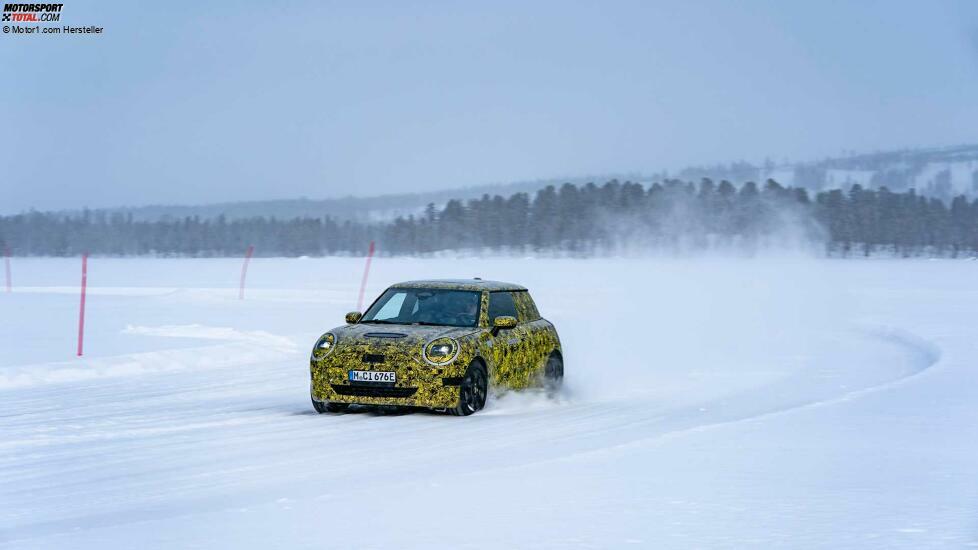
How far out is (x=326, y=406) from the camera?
46.6 ft

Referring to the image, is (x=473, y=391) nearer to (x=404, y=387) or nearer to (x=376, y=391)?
(x=404, y=387)

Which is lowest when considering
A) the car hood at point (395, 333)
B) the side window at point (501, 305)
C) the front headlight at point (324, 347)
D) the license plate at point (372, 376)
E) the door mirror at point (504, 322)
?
the license plate at point (372, 376)

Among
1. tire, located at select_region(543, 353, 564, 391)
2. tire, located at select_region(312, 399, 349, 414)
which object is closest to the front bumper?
tire, located at select_region(312, 399, 349, 414)

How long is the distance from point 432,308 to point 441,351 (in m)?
1.52

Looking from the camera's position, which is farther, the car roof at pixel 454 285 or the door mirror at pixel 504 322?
the car roof at pixel 454 285

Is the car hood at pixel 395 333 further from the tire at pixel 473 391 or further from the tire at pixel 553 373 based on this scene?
the tire at pixel 553 373

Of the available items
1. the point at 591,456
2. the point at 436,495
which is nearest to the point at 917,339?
the point at 591,456

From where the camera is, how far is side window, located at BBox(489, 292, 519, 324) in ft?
49.2

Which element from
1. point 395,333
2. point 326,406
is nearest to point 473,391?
point 395,333

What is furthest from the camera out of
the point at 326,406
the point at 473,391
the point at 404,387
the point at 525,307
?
the point at 525,307

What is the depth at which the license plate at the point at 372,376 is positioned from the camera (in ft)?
44.3

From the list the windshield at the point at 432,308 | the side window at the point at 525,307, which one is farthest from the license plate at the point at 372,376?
the side window at the point at 525,307

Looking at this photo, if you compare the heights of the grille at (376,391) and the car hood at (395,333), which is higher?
the car hood at (395,333)

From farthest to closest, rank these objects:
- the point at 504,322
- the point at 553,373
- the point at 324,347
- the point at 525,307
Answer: the point at 553,373 → the point at 525,307 → the point at 504,322 → the point at 324,347
